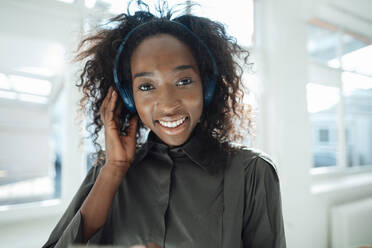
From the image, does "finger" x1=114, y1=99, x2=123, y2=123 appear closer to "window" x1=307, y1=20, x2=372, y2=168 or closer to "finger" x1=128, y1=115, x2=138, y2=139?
"finger" x1=128, y1=115, x2=138, y2=139

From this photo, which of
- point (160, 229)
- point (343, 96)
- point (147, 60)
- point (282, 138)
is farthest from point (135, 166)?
point (343, 96)

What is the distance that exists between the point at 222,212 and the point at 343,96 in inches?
40.2

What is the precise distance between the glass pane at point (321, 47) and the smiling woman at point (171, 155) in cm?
89

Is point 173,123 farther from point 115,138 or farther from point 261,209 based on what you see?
point 261,209

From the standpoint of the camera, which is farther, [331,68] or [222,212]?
[331,68]

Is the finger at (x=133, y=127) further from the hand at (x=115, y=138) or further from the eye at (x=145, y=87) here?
the eye at (x=145, y=87)

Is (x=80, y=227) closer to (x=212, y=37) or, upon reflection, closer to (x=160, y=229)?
(x=160, y=229)

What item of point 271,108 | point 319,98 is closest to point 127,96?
point 271,108

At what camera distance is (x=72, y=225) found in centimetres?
47

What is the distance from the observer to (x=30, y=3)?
80 centimetres

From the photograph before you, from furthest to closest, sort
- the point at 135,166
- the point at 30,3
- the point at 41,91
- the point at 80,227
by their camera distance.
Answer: the point at 41,91, the point at 30,3, the point at 135,166, the point at 80,227

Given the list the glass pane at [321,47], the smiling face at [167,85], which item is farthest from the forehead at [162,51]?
the glass pane at [321,47]

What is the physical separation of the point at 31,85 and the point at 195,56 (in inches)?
28.9

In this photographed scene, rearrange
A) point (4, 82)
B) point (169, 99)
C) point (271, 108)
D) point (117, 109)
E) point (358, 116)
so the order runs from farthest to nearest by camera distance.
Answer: point (271, 108)
point (358, 116)
point (4, 82)
point (117, 109)
point (169, 99)
